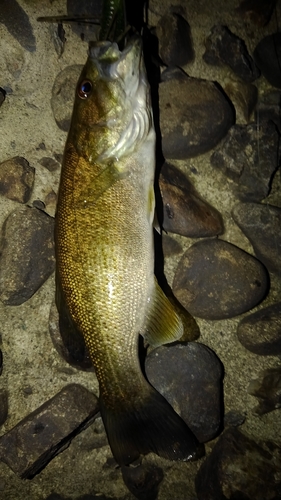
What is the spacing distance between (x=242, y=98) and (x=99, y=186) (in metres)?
1.35

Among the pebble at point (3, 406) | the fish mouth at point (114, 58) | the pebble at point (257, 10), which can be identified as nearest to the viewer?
the fish mouth at point (114, 58)

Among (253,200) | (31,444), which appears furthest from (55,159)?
(31,444)

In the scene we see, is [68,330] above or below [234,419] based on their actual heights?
above

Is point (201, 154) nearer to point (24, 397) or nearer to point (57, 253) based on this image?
point (57, 253)

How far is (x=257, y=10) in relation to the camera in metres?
2.73

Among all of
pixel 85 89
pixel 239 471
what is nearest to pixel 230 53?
pixel 85 89

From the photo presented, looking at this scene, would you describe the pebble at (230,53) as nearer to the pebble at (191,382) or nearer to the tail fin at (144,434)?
the pebble at (191,382)

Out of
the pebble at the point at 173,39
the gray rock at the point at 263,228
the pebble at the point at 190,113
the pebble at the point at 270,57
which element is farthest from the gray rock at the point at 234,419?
the pebble at the point at 173,39

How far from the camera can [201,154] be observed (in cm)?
270

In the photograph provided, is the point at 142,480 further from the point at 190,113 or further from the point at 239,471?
the point at 190,113

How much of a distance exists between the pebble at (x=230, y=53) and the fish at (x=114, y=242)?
37.8 inches

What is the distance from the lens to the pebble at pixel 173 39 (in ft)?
8.57

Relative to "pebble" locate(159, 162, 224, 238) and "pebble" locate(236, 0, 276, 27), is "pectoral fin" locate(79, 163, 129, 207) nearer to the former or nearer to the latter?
"pebble" locate(159, 162, 224, 238)

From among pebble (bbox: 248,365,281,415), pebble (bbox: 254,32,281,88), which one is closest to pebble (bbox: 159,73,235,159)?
pebble (bbox: 254,32,281,88)
